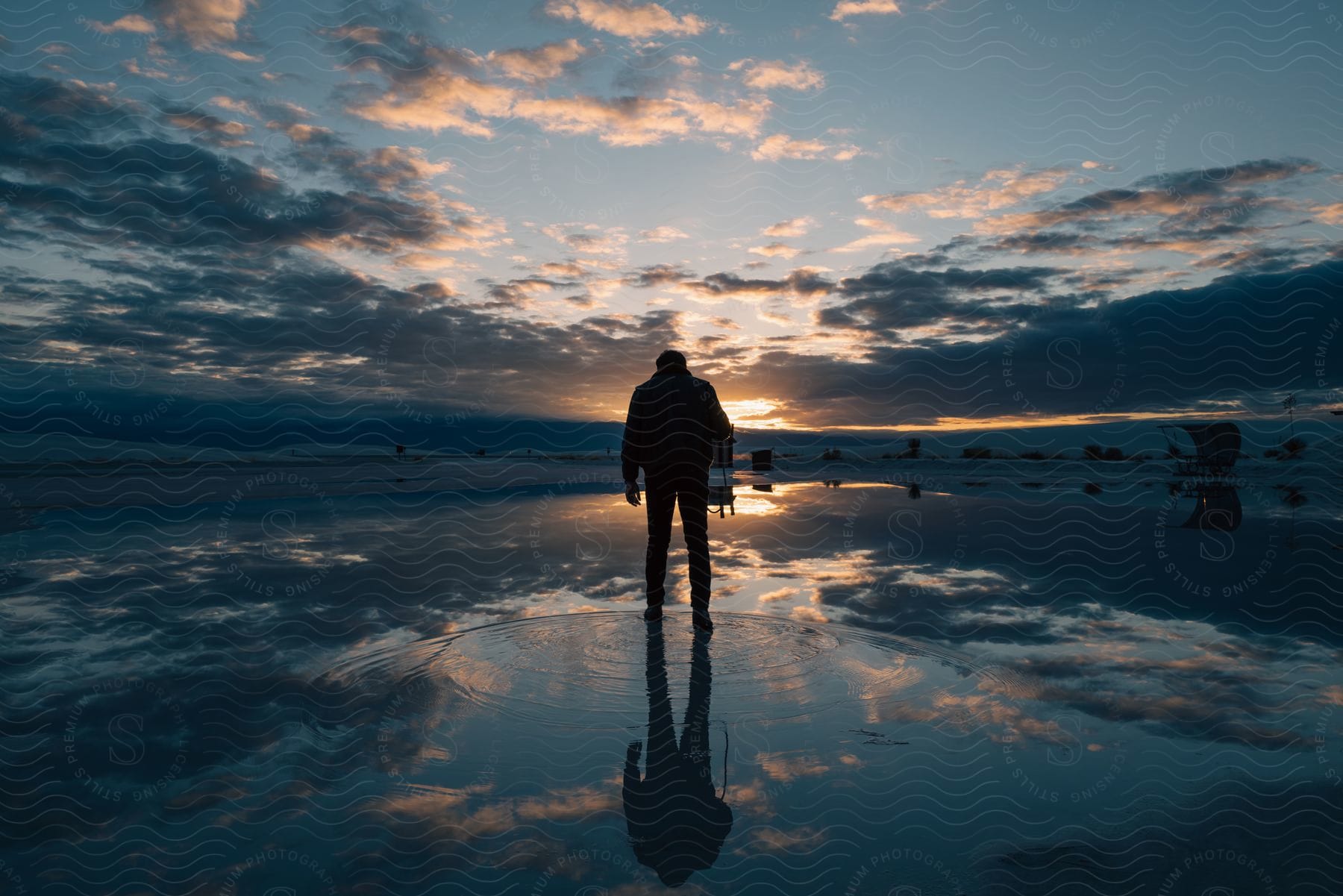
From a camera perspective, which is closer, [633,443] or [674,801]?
[674,801]

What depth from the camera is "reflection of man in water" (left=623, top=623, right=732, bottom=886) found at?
297 cm

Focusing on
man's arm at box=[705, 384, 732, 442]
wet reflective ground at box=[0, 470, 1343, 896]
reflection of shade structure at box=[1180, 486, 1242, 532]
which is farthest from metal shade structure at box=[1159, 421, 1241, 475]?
man's arm at box=[705, 384, 732, 442]

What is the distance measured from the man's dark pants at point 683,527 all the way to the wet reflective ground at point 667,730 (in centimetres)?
42

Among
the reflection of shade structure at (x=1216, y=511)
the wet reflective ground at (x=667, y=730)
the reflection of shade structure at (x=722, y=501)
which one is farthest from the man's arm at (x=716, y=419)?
the reflection of shade structure at (x=1216, y=511)

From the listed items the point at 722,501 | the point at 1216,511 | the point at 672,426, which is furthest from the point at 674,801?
the point at 1216,511

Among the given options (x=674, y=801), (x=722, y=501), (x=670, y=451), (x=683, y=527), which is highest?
(x=670, y=451)

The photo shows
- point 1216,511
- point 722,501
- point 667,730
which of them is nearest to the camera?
point 667,730

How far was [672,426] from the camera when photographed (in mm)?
7328

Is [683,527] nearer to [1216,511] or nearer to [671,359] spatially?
[671,359]

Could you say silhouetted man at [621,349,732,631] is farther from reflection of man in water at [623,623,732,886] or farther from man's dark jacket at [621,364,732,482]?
reflection of man in water at [623,623,732,886]

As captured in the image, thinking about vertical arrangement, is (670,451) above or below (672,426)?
below

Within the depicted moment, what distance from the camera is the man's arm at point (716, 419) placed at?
24.8 feet

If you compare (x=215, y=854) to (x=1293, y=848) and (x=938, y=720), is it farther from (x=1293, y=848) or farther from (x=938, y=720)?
(x=1293, y=848)

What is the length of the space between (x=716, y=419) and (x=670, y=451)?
0.65 metres
